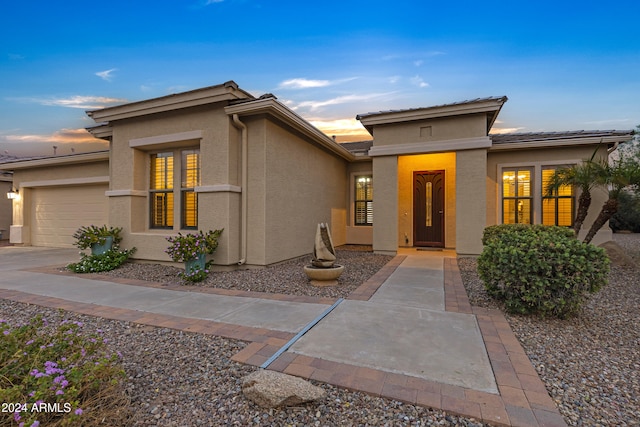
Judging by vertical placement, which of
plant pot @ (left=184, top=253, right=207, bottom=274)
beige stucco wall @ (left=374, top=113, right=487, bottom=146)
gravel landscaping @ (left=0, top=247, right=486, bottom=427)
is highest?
beige stucco wall @ (left=374, top=113, right=487, bottom=146)

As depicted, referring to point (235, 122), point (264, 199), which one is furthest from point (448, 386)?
point (235, 122)

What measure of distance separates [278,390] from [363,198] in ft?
33.0

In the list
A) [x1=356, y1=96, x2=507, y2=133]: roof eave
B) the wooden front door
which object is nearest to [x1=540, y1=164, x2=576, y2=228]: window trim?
Answer: [x1=356, y1=96, x2=507, y2=133]: roof eave

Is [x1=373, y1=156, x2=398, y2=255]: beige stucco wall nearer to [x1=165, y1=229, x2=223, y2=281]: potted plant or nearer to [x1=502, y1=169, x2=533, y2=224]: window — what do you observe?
[x1=502, y1=169, x2=533, y2=224]: window

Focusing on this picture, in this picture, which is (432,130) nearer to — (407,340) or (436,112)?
(436,112)

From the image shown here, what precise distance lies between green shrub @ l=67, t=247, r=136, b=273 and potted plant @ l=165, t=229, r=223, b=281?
2.03 meters

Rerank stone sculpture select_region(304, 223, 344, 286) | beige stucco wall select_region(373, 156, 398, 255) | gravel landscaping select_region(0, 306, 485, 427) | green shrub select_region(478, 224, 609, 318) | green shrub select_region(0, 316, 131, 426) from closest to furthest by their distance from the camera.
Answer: green shrub select_region(0, 316, 131, 426) < gravel landscaping select_region(0, 306, 485, 427) < green shrub select_region(478, 224, 609, 318) < stone sculpture select_region(304, 223, 344, 286) < beige stucco wall select_region(373, 156, 398, 255)

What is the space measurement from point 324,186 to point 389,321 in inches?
257

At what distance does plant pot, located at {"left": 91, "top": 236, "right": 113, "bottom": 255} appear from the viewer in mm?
7191

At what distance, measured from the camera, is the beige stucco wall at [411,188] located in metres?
10.1

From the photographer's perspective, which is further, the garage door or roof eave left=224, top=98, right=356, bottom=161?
the garage door

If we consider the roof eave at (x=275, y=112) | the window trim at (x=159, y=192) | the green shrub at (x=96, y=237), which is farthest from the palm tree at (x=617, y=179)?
the green shrub at (x=96, y=237)

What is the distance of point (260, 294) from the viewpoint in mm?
4898

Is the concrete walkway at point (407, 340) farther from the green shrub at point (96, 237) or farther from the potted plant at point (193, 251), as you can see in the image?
the green shrub at point (96, 237)
